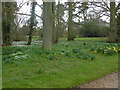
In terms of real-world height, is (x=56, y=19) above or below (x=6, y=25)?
above

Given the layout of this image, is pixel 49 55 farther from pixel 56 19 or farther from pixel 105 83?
pixel 56 19

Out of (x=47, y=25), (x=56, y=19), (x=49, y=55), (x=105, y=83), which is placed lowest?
(x=105, y=83)

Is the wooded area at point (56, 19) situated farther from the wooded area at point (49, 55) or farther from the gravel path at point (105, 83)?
the gravel path at point (105, 83)

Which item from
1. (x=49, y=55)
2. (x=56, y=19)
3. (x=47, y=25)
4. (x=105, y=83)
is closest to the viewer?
(x=105, y=83)

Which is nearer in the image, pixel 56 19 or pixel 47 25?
pixel 47 25

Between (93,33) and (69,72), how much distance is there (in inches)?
790

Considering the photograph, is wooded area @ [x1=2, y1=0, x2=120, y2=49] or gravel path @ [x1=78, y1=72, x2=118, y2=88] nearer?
gravel path @ [x1=78, y1=72, x2=118, y2=88]

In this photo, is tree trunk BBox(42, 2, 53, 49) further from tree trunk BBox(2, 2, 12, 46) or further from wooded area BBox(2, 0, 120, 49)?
tree trunk BBox(2, 2, 12, 46)

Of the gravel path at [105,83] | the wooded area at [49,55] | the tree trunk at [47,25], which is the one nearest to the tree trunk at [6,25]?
the wooded area at [49,55]

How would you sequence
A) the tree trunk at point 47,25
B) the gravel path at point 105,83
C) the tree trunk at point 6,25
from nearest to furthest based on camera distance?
the gravel path at point 105,83 → the tree trunk at point 47,25 → the tree trunk at point 6,25

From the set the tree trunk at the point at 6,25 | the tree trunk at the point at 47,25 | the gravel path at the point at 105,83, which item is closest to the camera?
the gravel path at the point at 105,83

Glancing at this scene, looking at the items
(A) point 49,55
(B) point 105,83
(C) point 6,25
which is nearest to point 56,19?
(C) point 6,25

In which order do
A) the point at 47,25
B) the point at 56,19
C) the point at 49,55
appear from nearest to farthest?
Answer: the point at 49,55
the point at 47,25
the point at 56,19

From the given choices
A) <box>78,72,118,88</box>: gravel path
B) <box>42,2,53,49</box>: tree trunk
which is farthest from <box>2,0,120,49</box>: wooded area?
<box>78,72,118,88</box>: gravel path
